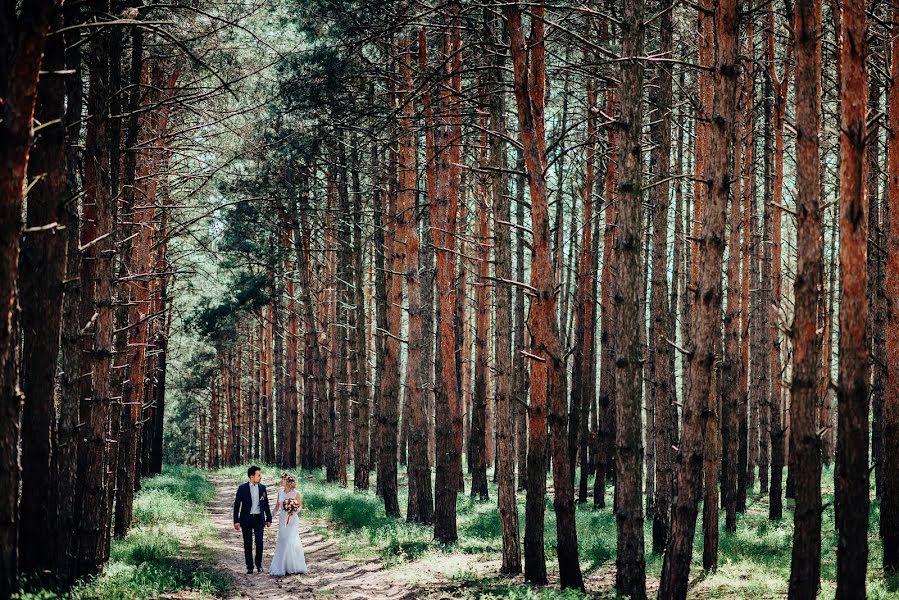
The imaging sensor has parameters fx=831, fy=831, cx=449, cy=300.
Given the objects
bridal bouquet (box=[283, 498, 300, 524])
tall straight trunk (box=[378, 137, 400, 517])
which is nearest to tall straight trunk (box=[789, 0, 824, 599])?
bridal bouquet (box=[283, 498, 300, 524])

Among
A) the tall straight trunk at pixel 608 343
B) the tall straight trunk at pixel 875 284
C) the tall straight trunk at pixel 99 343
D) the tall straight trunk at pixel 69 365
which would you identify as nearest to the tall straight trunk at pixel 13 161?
the tall straight trunk at pixel 69 365

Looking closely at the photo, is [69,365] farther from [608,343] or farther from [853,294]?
[608,343]

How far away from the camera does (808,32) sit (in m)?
7.99

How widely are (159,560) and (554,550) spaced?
20.9 ft

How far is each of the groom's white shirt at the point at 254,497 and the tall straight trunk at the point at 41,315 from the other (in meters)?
4.96

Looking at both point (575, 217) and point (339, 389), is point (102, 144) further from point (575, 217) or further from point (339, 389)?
point (339, 389)

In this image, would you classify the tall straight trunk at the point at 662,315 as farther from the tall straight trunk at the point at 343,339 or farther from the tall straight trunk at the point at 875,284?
the tall straight trunk at the point at 343,339

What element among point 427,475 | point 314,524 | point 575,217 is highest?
point 575,217

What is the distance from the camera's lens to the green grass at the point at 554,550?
34.8 ft

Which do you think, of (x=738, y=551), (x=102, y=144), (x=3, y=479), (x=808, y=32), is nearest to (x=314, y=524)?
(x=738, y=551)

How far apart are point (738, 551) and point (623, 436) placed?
5.64m

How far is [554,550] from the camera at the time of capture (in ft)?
46.4

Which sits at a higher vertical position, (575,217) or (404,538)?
Answer: (575,217)

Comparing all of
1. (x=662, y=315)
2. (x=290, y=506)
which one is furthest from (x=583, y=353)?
(x=290, y=506)
